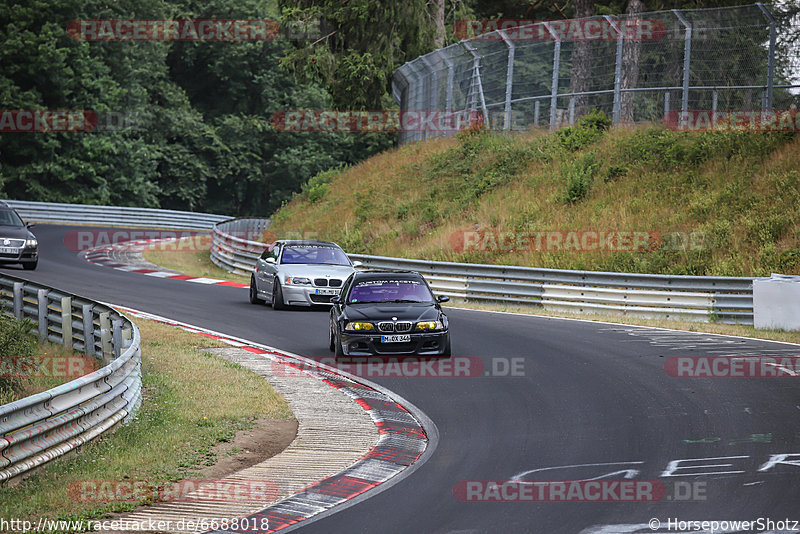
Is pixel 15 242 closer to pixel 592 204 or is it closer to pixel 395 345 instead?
pixel 592 204

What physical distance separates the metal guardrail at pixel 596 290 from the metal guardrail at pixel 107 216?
27681 mm

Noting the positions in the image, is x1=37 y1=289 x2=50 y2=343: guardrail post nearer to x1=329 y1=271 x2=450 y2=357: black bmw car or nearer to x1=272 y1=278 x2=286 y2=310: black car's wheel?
x1=329 y1=271 x2=450 y2=357: black bmw car

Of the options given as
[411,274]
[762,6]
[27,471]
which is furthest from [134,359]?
[762,6]

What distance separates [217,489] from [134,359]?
3.68 meters

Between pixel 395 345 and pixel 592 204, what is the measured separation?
14.2 metres

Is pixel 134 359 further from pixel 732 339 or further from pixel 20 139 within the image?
pixel 20 139

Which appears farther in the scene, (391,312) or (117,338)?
(391,312)

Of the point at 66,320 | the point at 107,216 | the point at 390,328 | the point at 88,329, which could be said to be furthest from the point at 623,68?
the point at 107,216

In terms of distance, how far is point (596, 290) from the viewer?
22.4m

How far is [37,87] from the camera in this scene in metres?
54.5

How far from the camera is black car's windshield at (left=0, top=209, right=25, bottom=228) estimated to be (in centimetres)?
2808

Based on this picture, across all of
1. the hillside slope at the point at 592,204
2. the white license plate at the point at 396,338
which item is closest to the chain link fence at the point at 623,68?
the hillside slope at the point at 592,204

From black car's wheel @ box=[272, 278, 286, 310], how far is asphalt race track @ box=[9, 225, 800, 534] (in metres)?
1.67

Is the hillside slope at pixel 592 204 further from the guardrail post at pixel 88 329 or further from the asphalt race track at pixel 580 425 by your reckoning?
the guardrail post at pixel 88 329
